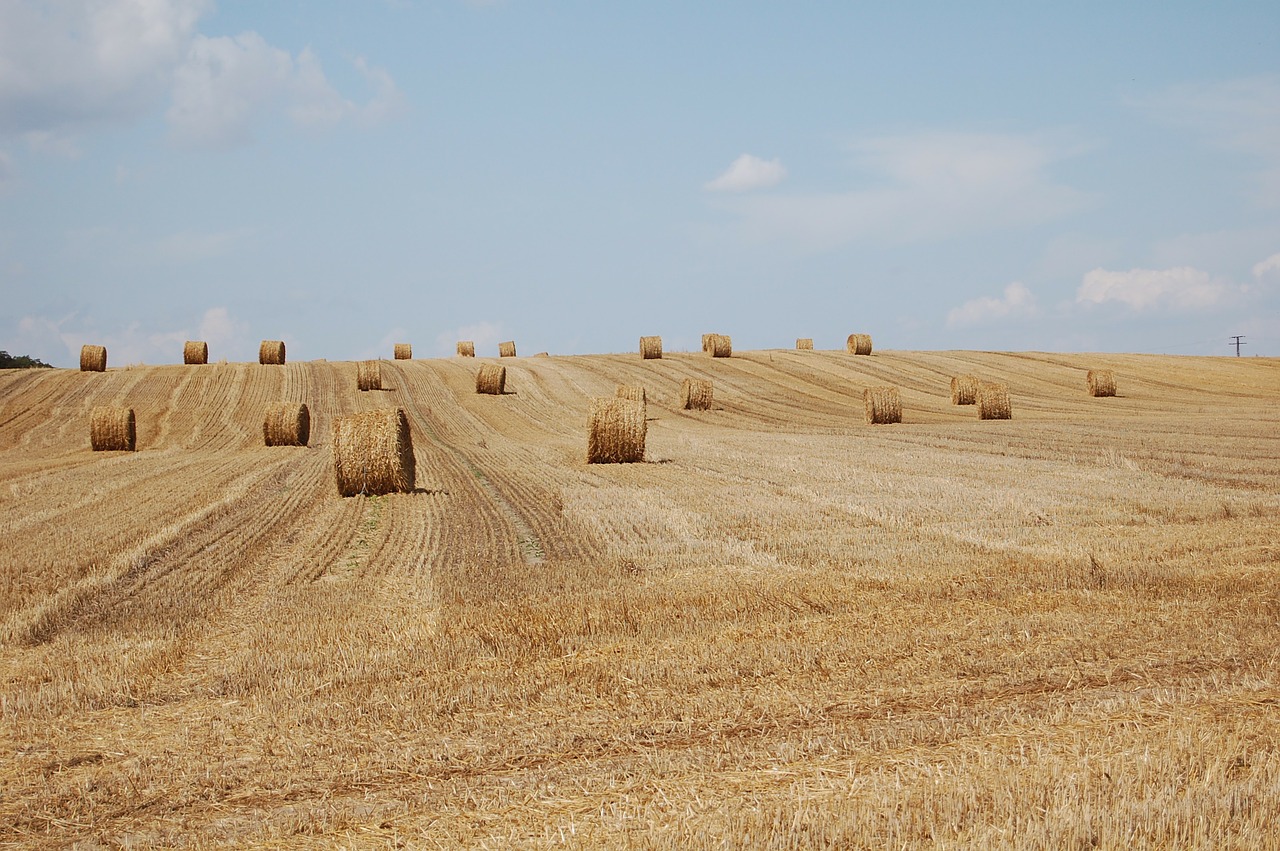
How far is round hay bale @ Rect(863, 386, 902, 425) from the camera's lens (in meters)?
30.9

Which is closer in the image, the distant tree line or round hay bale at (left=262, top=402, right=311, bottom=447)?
round hay bale at (left=262, top=402, right=311, bottom=447)

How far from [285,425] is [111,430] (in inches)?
190

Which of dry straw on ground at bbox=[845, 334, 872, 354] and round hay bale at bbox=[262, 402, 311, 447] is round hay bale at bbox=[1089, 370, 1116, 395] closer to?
dry straw on ground at bbox=[845, 334, 872, 354]

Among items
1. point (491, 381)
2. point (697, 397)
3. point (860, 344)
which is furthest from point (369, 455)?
point (860, 344)

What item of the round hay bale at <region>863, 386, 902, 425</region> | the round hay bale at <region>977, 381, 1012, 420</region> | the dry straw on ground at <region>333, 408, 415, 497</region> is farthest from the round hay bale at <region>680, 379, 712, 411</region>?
the dry straw on ground at <region>333, 408, 415, 497</region>

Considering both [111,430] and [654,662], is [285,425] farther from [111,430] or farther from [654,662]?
[654,662]

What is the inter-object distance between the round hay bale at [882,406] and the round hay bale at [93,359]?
96.1ft

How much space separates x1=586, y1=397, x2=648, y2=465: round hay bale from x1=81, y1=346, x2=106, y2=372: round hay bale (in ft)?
95.0

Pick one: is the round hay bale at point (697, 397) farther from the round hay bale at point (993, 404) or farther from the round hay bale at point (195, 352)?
the round hay bale at point (195, 352)

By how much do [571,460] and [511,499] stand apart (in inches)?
239

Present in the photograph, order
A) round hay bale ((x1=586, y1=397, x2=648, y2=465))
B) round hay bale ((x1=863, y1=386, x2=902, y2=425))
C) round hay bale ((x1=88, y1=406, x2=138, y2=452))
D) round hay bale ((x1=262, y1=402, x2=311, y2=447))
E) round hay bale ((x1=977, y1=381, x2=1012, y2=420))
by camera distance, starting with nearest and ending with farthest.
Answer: round hay bale ((x1=586, y1=397, x2=648, y2=465)) → round hay bale ((x1=262, y1=402, x2=311, y2=447)) → round hay bale ((x1=88, y1=406, x2=138, y2=452)) → round hay bale ((x1=863, y1=386, x2=902, y2=425)) → round hay bale ((x1=977, y1=381, x2=1012, y2=420))

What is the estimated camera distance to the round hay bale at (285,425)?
27.3m

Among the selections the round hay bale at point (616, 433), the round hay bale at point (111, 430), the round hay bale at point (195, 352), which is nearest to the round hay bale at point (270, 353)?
the round hay bale at point (195, 352)

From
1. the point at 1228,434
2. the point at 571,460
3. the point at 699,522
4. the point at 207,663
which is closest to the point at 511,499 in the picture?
the point at 699,522
